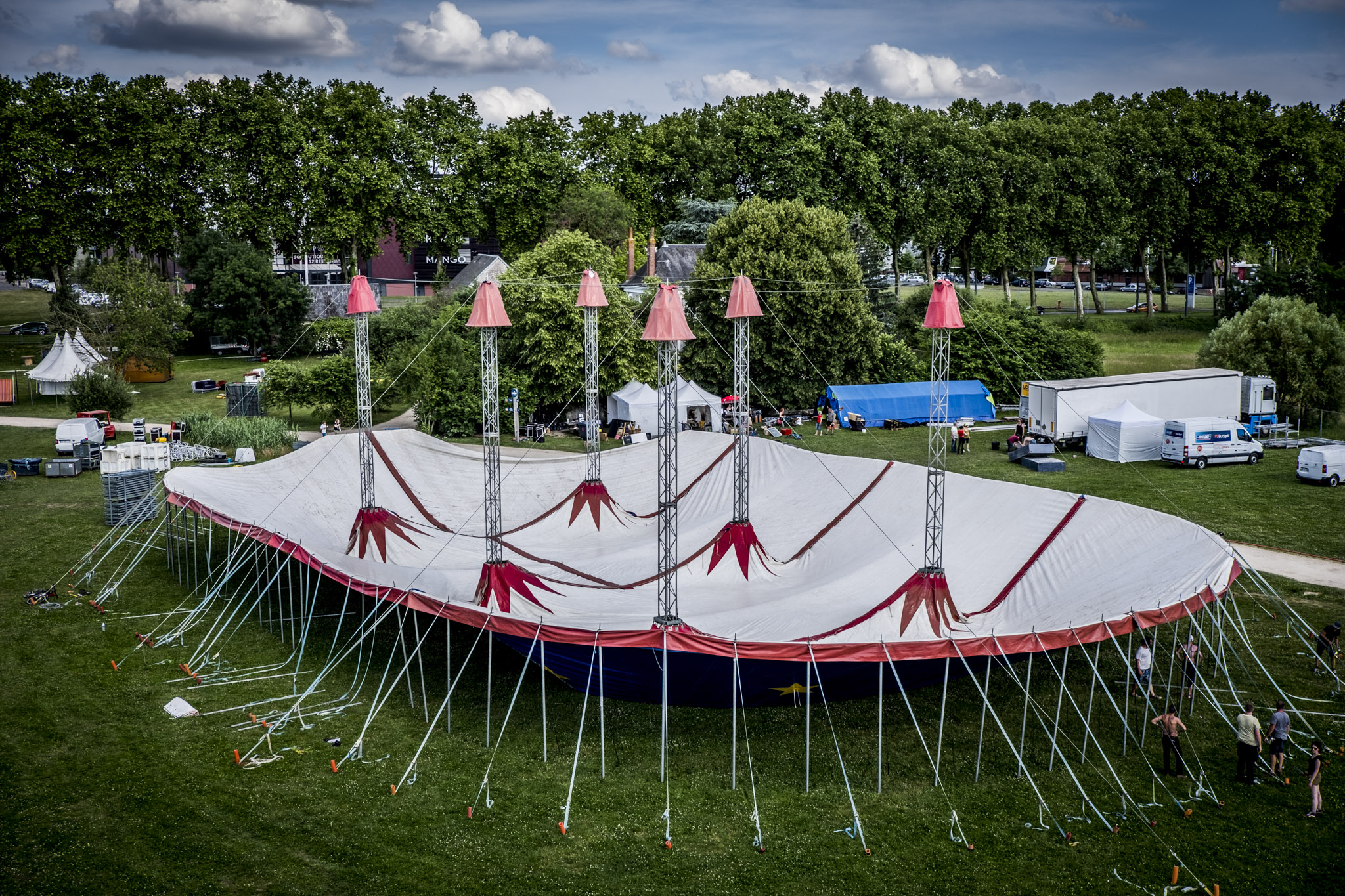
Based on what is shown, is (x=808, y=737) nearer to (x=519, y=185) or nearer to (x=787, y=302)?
(x=787, y=302)

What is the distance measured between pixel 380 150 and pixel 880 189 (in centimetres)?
2633

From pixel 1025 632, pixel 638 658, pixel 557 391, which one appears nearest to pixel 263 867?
pixel 638 658

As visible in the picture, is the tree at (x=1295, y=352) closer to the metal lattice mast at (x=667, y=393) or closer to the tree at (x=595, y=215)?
the tree at (x=595, y=215)

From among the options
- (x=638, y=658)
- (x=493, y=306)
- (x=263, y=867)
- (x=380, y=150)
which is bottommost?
(x=263, y=867)

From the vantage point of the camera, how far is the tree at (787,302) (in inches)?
1561

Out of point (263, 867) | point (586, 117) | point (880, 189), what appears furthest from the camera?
point (586, 117)

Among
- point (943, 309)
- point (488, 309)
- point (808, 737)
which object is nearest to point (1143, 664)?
point (808, 737)

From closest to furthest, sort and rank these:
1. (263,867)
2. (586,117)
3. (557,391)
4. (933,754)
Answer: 1. (263,867)
2. (933,754)
3. (557,391)
4. (586,117)

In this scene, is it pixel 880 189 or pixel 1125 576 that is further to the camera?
pixel 880 189

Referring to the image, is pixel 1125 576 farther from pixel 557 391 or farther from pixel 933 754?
pixel 557 391

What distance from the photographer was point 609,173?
59.5 metres

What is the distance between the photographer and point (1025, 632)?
13758 mm

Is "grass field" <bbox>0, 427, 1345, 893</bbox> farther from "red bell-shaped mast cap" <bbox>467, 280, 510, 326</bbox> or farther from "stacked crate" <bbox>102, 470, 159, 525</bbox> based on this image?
"stacked crate" <bbox>102, 470, 159, 525</bbox>

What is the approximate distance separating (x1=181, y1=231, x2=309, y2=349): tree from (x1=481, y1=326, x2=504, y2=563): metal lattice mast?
3841 centimetres
